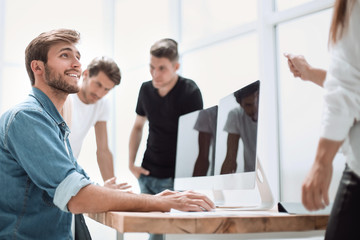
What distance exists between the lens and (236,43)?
312cm

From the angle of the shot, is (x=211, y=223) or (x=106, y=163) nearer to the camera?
(x=211, y=223)

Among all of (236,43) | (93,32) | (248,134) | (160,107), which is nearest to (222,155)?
(248,134)

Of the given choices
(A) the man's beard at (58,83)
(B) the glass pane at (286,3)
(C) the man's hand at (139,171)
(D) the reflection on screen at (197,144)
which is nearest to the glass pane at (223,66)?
(B) the glass pane at (286,3)

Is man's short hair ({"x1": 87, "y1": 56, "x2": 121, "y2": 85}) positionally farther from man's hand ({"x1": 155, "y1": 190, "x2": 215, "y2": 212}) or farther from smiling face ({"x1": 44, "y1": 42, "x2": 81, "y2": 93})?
man's hand ({"x1": 155, "y1": 190, "x2": 215, "y2": 212})

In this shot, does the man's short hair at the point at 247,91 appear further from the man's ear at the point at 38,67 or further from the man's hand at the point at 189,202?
the man's ear at the point at 38,67

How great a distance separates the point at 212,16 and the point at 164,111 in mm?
1045

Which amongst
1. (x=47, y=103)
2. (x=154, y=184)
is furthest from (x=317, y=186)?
(x=154, y=184)

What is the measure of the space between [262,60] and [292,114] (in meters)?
0.41

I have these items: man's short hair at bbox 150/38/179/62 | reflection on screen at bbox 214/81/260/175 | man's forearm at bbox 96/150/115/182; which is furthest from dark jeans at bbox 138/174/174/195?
reflection on screen at bbox 214/81/260/175

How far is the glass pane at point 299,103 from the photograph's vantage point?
2.54 m

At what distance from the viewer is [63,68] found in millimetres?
1610

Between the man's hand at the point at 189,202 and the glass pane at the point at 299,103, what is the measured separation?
4.66ft

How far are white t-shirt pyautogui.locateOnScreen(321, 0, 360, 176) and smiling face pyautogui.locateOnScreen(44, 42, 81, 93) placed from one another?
40.5 inches

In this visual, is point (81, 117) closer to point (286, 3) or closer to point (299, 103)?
point (299, 103)
